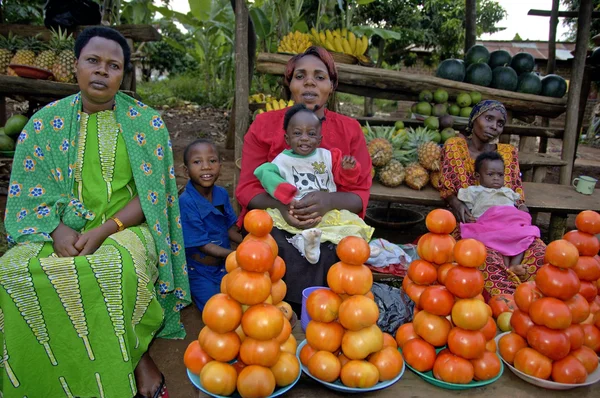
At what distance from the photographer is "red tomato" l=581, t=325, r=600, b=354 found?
1605mm

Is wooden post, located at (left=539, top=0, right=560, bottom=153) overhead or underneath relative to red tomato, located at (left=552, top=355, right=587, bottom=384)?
overhead

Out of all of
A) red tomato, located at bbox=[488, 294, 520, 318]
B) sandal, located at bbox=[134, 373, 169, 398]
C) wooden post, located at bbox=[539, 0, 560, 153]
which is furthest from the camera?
wooden post, located at bbox=[539, 0, 560, 153]

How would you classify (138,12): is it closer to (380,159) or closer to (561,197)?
(380,159)

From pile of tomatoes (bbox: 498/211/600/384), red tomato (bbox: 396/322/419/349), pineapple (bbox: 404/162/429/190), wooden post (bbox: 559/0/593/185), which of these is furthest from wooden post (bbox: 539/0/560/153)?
red tomato (bbox: 396/322/419/349)

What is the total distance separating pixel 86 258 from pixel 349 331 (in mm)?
1344

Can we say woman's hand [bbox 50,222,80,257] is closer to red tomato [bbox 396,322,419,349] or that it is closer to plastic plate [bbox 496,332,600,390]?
red tomato [bbox 396,322,419,349]

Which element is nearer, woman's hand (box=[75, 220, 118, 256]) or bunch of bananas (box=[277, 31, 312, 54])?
woman's hand (box=[75, 220, 118, 256])

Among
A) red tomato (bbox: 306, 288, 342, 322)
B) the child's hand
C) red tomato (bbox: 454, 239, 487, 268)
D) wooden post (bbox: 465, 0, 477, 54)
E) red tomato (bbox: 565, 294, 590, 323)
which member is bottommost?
red tomato (bbox: 565, 294, 590, 323)

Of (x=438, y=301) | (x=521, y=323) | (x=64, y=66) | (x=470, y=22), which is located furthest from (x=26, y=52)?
(x=470, y=22)

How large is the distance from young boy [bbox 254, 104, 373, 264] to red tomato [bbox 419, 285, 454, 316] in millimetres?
861

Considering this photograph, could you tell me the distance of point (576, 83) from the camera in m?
4.60

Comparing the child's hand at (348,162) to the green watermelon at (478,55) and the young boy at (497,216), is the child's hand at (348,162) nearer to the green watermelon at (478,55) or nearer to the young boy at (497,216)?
the young boy at (497,216)

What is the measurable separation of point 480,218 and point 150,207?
2.35 meters

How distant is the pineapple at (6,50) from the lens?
4786mm
